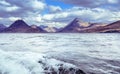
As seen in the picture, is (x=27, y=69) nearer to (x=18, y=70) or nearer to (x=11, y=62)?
(x=18, y=70)

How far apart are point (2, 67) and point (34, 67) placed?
225 cm

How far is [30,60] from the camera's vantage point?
16.5 m

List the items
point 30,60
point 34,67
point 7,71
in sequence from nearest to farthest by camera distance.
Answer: point 7,71, point 34,67, point 30,60

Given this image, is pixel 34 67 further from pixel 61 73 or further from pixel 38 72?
pixel 61 73

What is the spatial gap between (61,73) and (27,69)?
2.48 metres

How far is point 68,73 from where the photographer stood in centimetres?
1553

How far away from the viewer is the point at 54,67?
16.1 metres

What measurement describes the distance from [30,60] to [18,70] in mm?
2091

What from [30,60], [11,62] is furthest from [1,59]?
[30,60]

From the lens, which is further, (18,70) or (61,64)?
(61,64)

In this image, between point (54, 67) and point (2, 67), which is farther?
point (54, 67)

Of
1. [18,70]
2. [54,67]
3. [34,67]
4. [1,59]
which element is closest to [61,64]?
[54,67]

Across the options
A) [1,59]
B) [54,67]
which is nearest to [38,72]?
[54,67]

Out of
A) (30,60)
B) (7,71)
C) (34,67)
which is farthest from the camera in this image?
(30,60)
